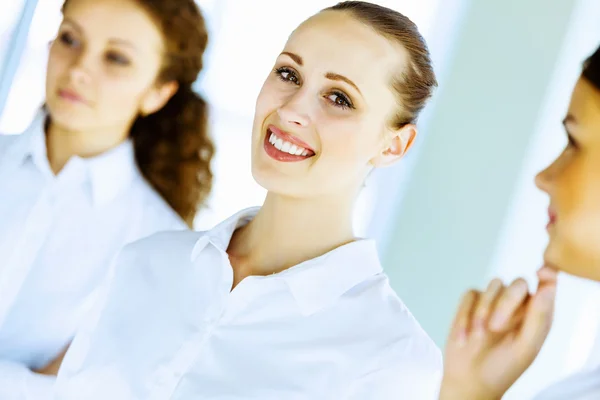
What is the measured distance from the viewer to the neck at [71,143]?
1.42 meters

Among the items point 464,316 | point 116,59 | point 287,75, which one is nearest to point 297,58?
point 287,75

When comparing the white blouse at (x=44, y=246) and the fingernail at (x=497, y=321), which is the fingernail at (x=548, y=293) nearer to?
the fingernail at (x=497, y=321)

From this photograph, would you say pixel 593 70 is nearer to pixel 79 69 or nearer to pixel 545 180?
pixel 545 180

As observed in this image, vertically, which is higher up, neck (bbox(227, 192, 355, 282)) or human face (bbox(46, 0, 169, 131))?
human face (bbox(46, 0, 169, 131))

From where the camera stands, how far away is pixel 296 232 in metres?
1.24

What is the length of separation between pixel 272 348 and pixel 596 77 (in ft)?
1.88

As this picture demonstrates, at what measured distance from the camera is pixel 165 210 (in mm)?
1578

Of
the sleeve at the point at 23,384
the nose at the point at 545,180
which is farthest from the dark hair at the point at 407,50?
the sleeve at the point at 23,384

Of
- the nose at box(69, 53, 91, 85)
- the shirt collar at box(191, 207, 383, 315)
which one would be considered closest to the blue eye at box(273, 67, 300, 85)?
the shirt collar at box(191, 207, 383, 315)

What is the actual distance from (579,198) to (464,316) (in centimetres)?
19

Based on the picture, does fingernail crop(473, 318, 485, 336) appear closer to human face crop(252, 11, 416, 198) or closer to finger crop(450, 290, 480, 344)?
finger crop(450, 290, 480, 344)

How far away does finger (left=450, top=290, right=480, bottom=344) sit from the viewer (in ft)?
3.07

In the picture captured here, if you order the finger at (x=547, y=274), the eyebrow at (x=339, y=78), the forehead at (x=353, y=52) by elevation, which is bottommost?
the finger at (x=547, y=274)

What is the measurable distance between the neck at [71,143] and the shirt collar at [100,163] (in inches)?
0.5
